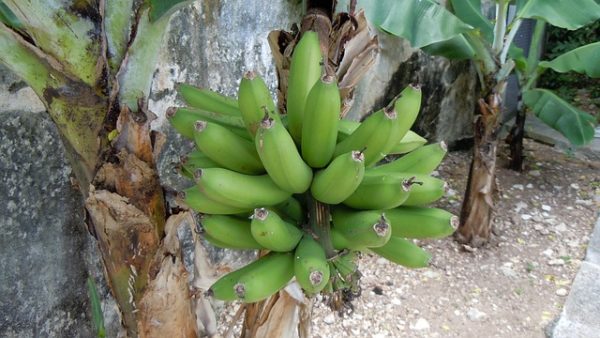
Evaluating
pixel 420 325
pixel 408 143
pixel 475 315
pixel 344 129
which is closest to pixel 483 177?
pixel 475 315

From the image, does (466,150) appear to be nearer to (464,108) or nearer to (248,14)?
(464,108)

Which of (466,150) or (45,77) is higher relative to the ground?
(45,77)

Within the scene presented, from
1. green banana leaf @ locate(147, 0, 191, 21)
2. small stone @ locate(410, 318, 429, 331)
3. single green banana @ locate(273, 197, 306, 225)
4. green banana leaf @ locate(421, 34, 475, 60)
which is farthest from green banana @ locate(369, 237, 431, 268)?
green banana leaf @ locate(421, 34, 475, 60)

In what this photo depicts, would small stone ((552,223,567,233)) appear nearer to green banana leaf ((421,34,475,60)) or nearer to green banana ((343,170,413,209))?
green banana leaf ((421,34,475,60))

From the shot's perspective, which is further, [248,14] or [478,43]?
[478,43]

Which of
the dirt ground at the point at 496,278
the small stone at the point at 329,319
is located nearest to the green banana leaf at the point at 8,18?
the dirt ground at the point at 496,278

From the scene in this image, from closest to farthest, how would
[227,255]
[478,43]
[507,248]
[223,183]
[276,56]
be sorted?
[223,183] < [276,56] < [227,255] < [478,43] < [507,248]

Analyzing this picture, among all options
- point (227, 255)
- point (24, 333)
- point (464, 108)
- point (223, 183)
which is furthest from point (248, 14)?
point (464, 108)
